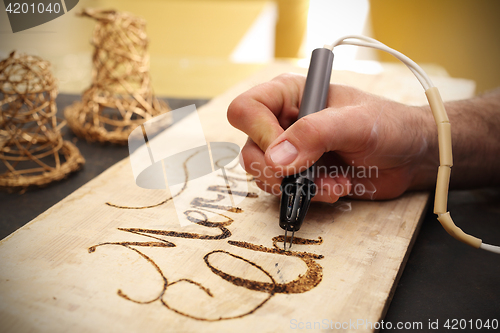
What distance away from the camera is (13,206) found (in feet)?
1.83

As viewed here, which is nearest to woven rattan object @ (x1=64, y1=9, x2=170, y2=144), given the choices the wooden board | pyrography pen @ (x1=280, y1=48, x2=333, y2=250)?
the wooden board

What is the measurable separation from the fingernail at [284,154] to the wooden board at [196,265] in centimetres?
8

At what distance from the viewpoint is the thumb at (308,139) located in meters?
0.42

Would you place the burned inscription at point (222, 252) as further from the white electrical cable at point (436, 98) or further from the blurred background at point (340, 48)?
the blurred background at point (340, 48)

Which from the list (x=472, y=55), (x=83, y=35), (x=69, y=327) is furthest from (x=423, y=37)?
(x=69, y=327)

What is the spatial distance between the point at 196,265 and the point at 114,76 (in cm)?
52

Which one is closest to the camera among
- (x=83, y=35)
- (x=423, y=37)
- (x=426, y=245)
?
(x=426, y=245)

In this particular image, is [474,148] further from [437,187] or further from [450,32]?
[450,32]

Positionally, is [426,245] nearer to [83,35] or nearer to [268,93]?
[268,93]

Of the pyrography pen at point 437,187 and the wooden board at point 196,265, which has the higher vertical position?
the pyrography pen at point 437,187

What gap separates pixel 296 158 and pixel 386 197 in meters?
0.16

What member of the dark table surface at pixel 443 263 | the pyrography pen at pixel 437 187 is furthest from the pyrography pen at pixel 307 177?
the dark table surface at pixel 443 263

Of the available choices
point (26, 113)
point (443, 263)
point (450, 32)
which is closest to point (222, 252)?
point (443, 263)

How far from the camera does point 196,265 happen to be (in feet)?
1.30
